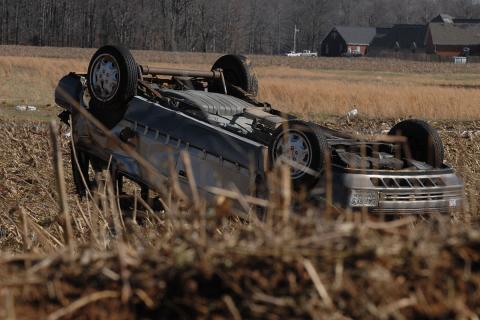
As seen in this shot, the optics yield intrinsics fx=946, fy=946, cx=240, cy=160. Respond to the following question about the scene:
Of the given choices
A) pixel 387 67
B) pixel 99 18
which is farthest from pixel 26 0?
pixel 387 67

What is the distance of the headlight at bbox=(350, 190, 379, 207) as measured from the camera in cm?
732

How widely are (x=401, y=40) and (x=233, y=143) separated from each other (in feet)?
392

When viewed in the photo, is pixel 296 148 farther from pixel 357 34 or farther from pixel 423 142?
pixel 357 34

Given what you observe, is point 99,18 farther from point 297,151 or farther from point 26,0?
point 297,151

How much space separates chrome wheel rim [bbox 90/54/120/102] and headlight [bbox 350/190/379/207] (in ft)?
9.62

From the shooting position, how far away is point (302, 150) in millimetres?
7484

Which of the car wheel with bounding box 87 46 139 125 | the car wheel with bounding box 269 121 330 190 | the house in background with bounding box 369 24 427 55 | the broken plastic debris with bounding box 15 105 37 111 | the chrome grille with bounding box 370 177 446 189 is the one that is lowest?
the broken plastic debris with bounding box 15 105 37 111

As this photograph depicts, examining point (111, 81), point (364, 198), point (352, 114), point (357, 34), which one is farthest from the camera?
point (357, 34)

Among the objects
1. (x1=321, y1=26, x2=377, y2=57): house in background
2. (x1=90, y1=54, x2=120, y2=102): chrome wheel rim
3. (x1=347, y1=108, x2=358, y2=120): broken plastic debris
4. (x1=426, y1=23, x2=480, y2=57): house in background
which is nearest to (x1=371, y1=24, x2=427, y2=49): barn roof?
(x1=321, y1=26, x2=377, y2=57): house in background

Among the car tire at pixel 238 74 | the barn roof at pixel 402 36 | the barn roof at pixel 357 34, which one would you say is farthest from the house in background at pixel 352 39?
the car tire at pixel 238 74

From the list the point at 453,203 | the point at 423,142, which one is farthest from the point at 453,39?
the point at 453,203

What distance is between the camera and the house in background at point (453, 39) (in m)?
116

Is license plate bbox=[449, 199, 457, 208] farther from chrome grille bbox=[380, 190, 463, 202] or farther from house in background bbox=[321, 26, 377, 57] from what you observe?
house in background bbox=[321, 26, 377, 57]

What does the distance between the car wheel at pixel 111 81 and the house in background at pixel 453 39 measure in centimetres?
10972
